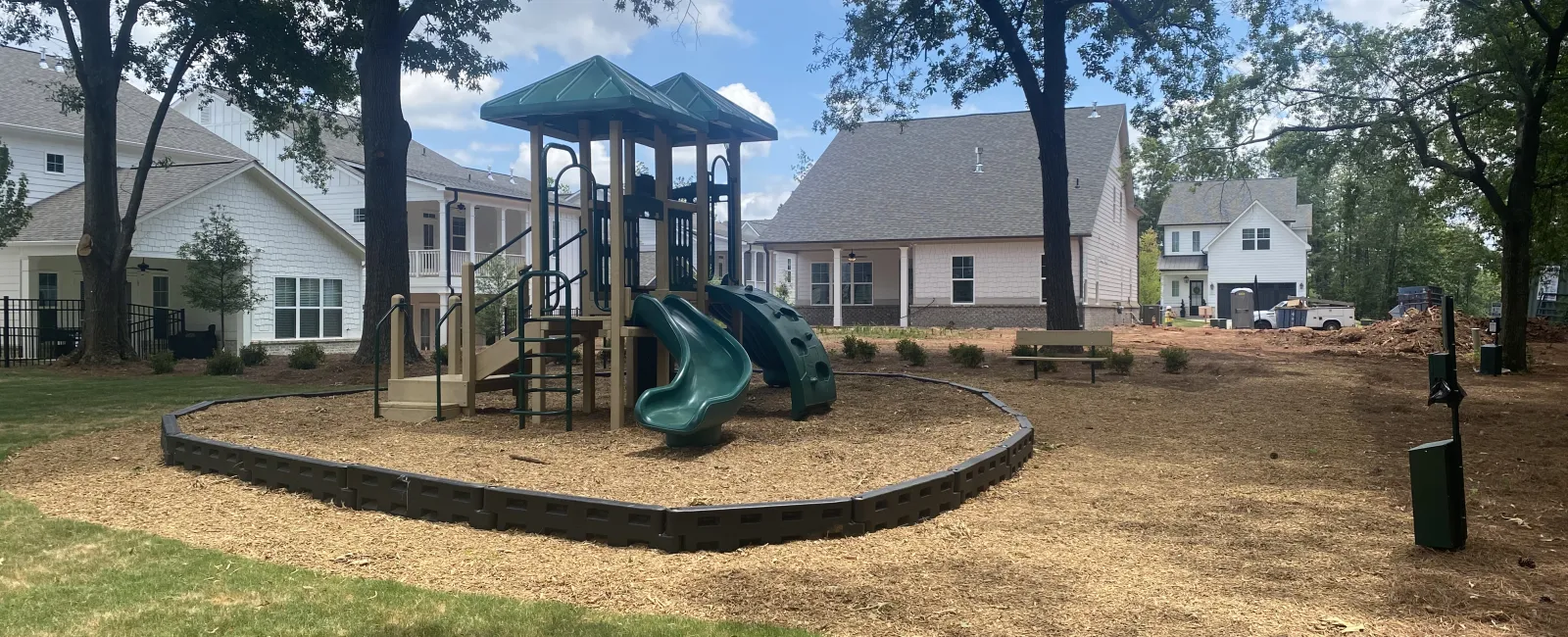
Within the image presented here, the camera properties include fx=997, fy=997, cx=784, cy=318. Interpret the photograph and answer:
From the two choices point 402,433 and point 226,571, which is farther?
point 402,433

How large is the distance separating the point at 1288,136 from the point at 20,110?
29909mm

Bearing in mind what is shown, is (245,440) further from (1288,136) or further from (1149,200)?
(1149,200)

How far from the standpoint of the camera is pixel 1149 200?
237 feet

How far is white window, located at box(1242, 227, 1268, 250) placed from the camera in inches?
2010

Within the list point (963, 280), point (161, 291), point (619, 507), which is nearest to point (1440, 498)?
point (619, 507)

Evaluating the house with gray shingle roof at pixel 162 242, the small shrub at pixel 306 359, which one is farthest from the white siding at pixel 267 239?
the small shrub at pixel 306 359

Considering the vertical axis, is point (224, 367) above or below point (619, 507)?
above

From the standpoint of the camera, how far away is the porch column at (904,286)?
108 ft

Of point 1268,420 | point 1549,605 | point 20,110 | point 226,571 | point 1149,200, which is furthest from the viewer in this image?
point 1149,200

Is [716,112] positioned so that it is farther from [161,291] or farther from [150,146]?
[161,291]

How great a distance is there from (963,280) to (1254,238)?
2581 centimetres

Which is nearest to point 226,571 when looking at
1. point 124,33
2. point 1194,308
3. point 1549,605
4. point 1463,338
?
point 1549,605

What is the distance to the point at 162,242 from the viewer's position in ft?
75.7

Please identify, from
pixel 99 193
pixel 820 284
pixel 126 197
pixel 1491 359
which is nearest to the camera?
pixel 1491 359
